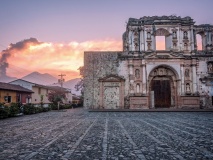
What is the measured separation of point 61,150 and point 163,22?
30.3 m

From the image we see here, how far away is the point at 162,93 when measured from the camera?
3206 cm

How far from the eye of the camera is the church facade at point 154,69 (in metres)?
30.8

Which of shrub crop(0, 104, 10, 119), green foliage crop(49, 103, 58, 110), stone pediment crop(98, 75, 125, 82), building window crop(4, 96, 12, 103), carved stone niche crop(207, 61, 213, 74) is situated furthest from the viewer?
green foliage crop(49, 103, 58, 110)

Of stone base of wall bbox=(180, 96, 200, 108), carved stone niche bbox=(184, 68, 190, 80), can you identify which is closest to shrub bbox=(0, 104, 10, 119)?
stone base of wall bbox=(180, 96, 200, 108)

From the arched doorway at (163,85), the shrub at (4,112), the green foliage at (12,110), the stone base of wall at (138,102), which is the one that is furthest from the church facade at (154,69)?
the shrub at (4,112)

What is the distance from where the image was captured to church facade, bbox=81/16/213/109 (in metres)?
30.8

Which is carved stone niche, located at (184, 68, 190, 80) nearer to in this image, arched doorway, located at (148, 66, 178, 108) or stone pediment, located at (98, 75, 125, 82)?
arched doorway, located at (148, 66, 178, 108)

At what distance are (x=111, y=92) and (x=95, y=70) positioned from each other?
14.2 feet

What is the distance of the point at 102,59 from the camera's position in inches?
1270

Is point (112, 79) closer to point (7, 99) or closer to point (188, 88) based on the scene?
point (188, 88)

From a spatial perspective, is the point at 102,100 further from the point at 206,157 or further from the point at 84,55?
the point at 206,157

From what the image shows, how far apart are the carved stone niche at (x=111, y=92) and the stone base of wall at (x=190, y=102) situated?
29.2 feet

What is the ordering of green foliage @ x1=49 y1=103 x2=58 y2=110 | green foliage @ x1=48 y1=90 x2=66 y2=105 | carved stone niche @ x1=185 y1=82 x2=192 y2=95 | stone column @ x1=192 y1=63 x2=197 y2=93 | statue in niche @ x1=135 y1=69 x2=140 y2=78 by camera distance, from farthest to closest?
green foliage @ x1=49 y1=103 x2=58 y2=110 → green foliage @ x1=48 y1=90 x2=66 y2=105 → statue in niche @ x1=135 y1=69 x2=140 y2=78 → carved stone niche @ x1=185 y1=82 x2=192 y2=95 → stone column @ x1=192 y1=63 x2=197 y2=93

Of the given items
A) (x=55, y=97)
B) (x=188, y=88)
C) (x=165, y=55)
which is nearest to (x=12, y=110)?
(x=55, y=97)
